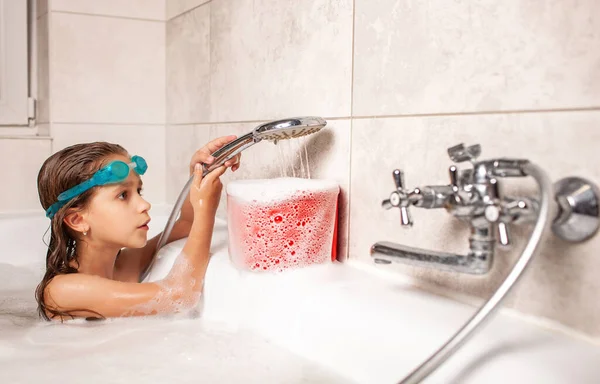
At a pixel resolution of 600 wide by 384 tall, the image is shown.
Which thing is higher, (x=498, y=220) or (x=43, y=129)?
(x=43, y=129)

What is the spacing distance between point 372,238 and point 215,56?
789mm

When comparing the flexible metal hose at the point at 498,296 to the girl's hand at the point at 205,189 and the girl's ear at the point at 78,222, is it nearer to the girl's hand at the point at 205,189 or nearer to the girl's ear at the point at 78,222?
the girl's hand at the point at 205,189

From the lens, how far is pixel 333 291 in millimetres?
956

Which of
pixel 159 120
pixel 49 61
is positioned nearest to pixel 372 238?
pixel 159 120

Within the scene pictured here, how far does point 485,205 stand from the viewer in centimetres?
Answer: 68

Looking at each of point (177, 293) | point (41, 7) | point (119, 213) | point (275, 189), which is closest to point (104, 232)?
point (119, 213)

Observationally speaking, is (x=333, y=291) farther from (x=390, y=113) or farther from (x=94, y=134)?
(x=94, y=134)

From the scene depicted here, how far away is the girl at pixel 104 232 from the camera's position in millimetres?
1137

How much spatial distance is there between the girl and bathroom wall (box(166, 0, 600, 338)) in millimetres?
234

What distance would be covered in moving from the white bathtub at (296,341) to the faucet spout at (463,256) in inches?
3.6

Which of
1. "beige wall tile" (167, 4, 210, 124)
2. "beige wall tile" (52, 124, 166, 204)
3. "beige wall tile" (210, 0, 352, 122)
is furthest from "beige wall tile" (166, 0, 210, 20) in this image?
"beige wall tile" (52, 124, 166, 204)

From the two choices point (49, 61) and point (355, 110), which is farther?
point (49, 61)

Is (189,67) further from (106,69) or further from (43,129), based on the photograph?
(43,129)

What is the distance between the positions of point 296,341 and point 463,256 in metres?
0.36
